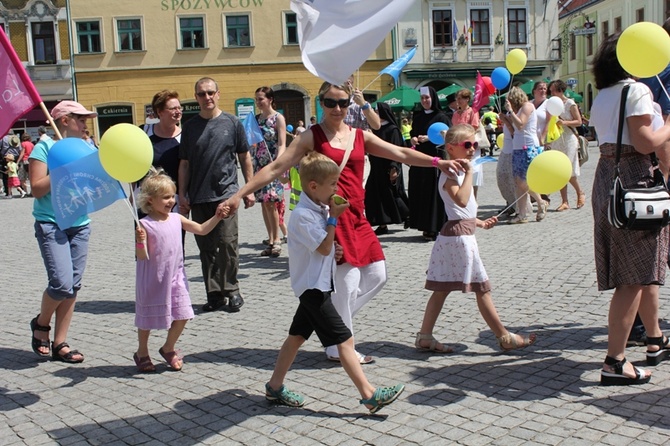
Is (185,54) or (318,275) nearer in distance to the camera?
(318,275)

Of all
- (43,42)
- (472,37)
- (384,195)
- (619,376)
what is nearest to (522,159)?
(384,195)

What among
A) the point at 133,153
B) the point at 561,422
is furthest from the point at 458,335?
the point at 133,153

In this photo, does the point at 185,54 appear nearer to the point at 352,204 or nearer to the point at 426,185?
the point at 426,185

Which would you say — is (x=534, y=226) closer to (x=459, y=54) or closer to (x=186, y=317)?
(x=186, y=317)

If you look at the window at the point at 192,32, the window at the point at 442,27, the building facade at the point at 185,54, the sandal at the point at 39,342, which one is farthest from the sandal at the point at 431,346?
the window at the point at 442,27

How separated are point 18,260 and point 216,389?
274 inches

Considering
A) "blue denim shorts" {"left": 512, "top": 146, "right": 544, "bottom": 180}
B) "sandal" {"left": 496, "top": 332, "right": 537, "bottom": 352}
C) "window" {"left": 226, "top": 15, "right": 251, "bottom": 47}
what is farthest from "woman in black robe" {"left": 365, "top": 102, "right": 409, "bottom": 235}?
"window" {"left": 226, "top": 15, "right": 251, "bottom": 47}

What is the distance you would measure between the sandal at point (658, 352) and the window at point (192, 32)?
120ft

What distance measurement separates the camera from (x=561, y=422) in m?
3.81

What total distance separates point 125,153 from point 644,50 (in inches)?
111

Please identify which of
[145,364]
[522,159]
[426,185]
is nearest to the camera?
[145,364]

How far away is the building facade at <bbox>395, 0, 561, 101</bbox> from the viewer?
134ft

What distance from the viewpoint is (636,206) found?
4031 mm

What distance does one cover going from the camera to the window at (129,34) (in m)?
38.6
